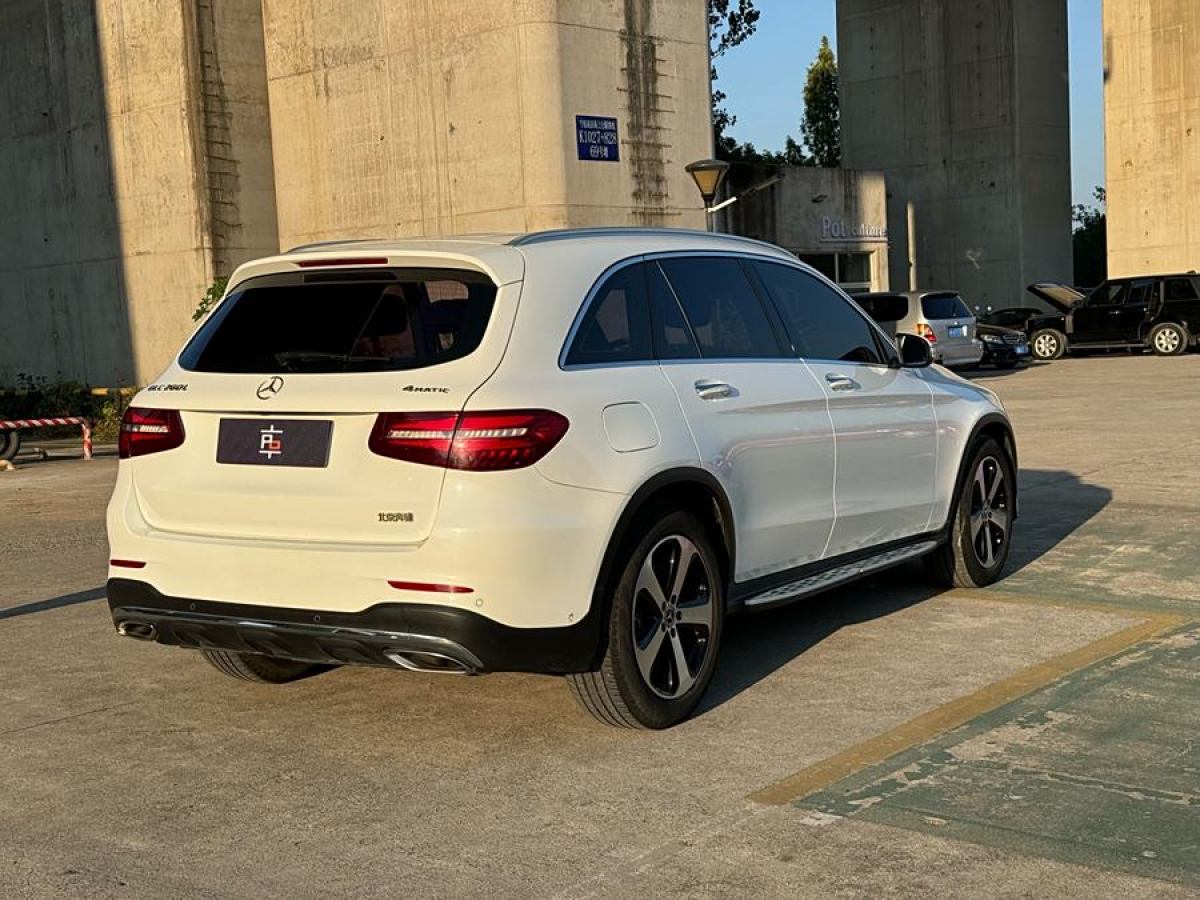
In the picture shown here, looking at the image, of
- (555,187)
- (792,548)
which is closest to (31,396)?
(555,187)

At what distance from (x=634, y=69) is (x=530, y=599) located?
1721cm

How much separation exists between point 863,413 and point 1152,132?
3431 cm

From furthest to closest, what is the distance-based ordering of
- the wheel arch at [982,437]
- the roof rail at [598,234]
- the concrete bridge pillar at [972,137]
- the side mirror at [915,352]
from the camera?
1. the concrete bridge pillar at [972,137]
2. the wheel arch at [982,437]
3. the side mirror at [915,352]
4. the roof rail at [598,234]

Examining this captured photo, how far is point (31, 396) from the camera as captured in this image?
25.6 m

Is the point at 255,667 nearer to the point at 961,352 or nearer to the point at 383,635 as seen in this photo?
the point at 383,635

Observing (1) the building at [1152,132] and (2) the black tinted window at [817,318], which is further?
(1) the building at [1152,132]

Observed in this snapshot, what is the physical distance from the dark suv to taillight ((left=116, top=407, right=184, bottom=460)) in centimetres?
2897

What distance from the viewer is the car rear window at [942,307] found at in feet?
92.3

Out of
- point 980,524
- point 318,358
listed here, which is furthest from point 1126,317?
point 318,358

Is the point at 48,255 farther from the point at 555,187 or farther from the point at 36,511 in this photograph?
the point at 36,511

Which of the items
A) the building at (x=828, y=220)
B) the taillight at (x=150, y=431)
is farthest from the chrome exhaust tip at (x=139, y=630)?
the building at (x=828, y=220)

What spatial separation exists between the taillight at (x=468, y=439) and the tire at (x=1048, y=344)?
3068 centimetres

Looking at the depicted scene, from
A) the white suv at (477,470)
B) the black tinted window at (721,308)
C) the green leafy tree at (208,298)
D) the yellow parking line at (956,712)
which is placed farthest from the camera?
the green leafy tree at (208,298)

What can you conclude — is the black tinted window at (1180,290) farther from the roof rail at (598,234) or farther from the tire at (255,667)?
the tire at (255,667)
